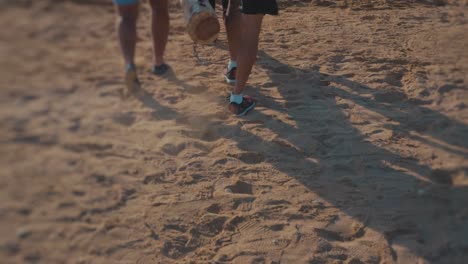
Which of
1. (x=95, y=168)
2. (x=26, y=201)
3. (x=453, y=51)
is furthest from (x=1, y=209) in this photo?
(x=453, y=51)


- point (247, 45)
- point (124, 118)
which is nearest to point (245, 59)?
point (247, 45)

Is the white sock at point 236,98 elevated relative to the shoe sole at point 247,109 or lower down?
elevated

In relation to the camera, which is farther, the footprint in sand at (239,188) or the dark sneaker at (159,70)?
the dark sneaker at (159,70)

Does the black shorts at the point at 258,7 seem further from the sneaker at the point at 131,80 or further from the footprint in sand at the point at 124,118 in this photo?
the footprint in sand at the point at 124,118

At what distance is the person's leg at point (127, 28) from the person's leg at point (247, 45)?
73 cm

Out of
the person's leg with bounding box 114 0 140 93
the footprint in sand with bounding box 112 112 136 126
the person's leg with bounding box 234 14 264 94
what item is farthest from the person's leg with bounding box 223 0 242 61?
the footprint in sand with bounding box 112 112 136 126

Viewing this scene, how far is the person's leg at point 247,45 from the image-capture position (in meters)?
3.40

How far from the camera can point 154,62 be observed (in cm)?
405

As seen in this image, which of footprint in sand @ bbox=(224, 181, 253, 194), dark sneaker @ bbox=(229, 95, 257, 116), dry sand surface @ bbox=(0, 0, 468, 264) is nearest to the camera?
dry sand surface @ bbox=(0, 0, 468, 264)

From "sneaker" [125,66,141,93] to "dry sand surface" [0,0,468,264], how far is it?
0.07 m

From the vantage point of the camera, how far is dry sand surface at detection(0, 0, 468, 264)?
2.61 metres

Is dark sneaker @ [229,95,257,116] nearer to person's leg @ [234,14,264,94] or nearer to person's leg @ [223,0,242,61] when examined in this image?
person's leg @ [234,14,264,94]

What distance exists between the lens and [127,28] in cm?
331

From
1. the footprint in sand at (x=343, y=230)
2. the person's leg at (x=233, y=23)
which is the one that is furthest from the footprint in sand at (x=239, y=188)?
the person's leg at (x=233, y=23)
